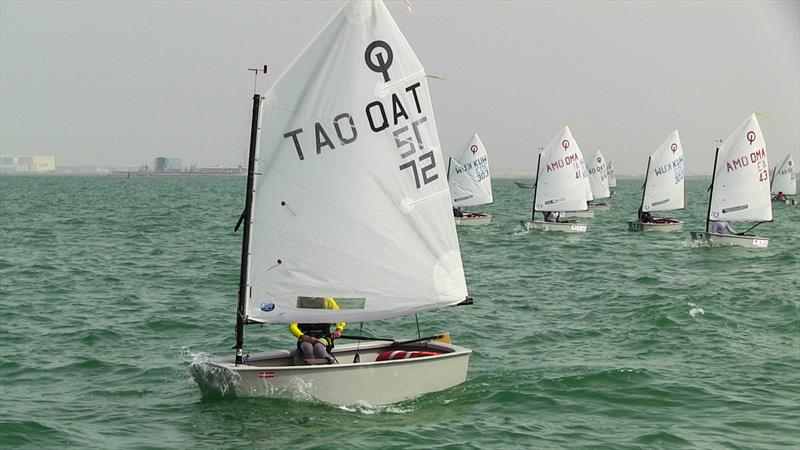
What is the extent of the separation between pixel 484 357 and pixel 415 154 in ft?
18.3

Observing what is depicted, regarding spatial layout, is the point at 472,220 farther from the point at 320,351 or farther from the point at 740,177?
the point at 320,351

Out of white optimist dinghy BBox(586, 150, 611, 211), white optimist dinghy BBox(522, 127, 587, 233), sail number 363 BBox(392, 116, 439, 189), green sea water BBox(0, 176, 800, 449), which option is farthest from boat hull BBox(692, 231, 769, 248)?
white optimist dinghy BBox(586, 150, 611, 211)

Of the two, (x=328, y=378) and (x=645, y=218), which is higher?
(x=645, y=218)

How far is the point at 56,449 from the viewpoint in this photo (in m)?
13.3

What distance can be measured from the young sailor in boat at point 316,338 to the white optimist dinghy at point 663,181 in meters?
39.7

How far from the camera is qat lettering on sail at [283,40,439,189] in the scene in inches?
598

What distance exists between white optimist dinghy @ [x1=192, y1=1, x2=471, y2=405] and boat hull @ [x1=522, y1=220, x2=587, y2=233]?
1467 inches

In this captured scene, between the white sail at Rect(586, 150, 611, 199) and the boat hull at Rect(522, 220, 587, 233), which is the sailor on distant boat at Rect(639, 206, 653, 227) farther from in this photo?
the white sail at Rect(586, 150, 611, 199)

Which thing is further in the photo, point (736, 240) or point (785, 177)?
point (785, 177)

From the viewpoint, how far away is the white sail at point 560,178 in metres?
54.3

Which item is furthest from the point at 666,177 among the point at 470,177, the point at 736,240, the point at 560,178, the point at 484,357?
the point at 484,357

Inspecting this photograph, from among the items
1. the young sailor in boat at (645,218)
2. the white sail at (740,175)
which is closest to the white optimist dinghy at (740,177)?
the white sail at (740,175)

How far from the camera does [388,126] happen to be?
15.6m

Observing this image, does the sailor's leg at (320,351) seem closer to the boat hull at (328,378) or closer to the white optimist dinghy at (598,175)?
the boat hull at (328,378)
